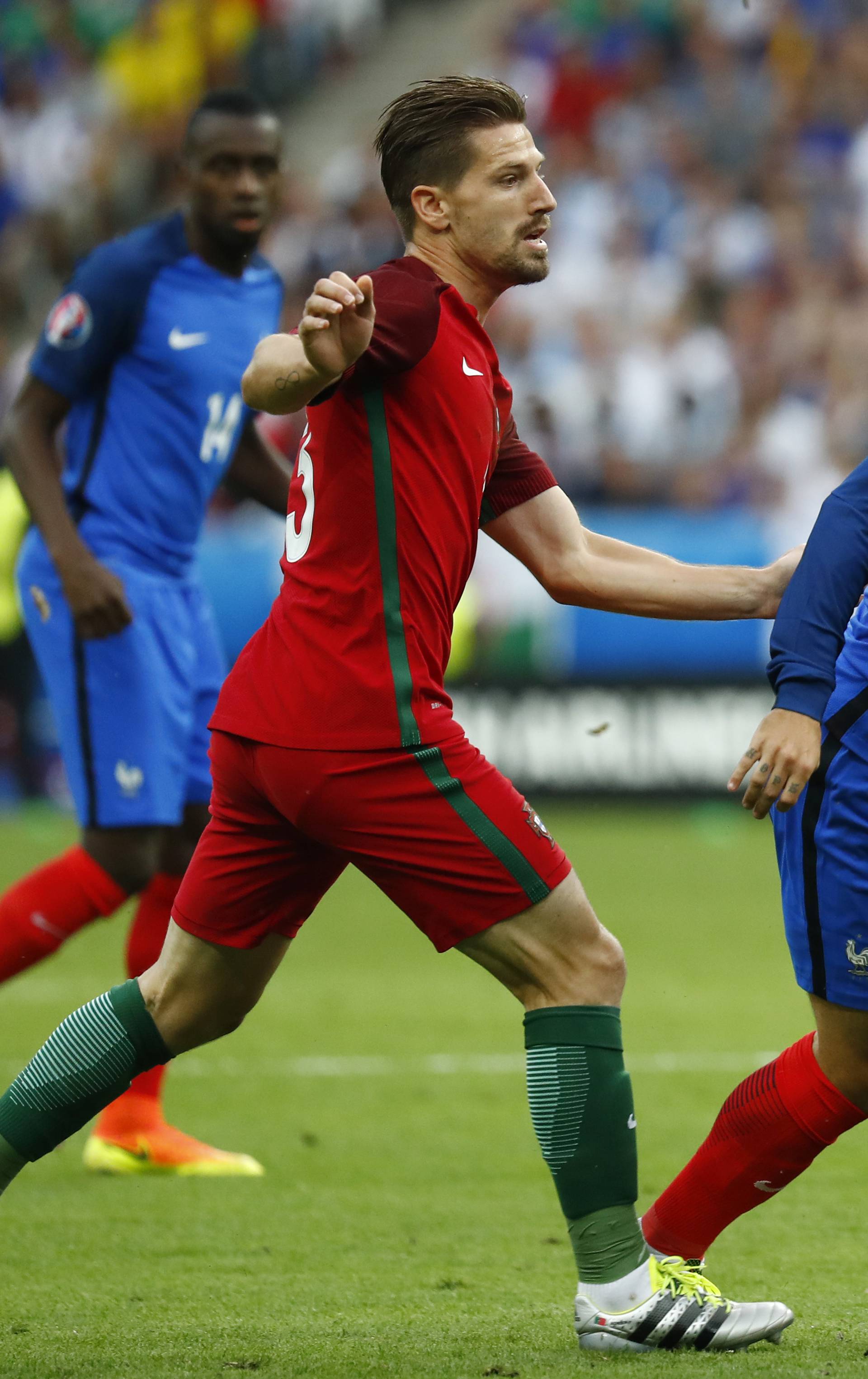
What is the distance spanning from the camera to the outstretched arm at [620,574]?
12.1 feet

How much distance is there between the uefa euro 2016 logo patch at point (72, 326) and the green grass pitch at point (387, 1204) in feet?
7.10

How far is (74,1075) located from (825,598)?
1551 mm

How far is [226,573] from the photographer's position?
13445mm

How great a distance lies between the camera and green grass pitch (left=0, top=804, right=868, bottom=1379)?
341cm

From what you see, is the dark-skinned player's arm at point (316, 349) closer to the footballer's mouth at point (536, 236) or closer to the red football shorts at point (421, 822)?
the footballer's mouth at point (536, 236)

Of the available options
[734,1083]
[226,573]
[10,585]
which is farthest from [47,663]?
[226,573]

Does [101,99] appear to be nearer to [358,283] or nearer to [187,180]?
[187,180]

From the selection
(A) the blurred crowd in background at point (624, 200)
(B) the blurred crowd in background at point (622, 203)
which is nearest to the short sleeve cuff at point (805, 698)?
(B) the blurred crowd in background at point (622, 203)

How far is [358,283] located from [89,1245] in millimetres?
2300

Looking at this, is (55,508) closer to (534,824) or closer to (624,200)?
(534,824)

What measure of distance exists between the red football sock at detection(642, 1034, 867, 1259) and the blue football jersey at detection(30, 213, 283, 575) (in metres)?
2.44

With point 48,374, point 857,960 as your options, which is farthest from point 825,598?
point 48,374

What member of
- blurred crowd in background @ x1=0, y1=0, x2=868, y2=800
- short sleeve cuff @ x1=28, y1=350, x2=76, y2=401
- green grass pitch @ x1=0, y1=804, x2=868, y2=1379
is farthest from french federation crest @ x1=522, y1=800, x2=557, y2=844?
blurred crowd in background @ x1=0, y1=0, x2=868, y2=800

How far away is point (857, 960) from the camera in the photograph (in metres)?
3.25
